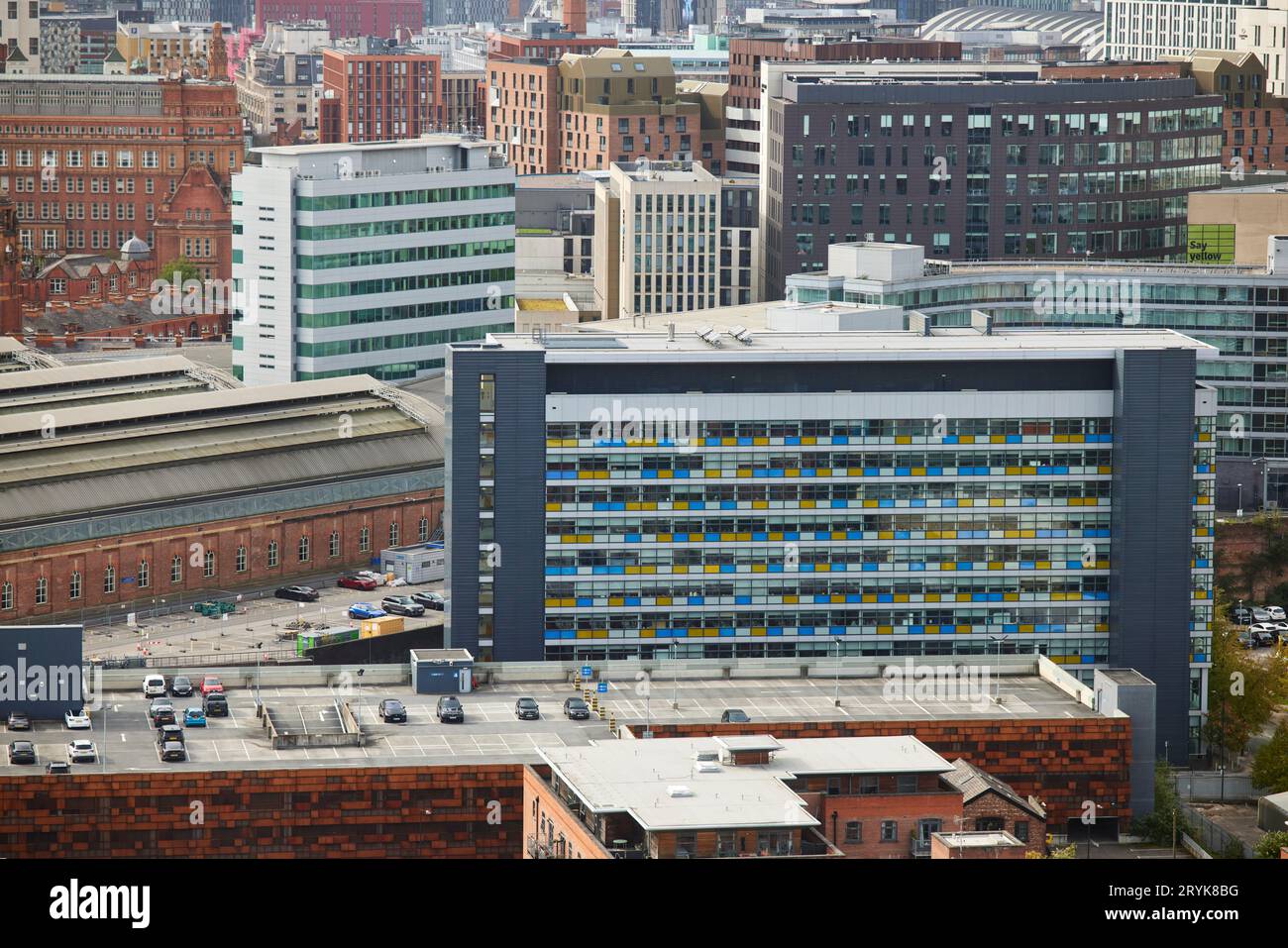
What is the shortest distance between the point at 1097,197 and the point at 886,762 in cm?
12571

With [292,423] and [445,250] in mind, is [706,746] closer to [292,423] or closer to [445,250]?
[292,423]

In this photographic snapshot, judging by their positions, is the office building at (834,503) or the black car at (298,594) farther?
the black car at (298,594)

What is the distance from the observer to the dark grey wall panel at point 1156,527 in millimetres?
92188

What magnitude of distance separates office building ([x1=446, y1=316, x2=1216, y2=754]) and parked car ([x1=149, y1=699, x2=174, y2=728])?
15.4 m

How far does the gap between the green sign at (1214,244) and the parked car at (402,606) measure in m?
66.3

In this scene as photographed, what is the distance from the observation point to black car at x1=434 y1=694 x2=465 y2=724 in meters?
79.0

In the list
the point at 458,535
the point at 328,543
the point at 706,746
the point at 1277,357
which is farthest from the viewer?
the point at 1277,357

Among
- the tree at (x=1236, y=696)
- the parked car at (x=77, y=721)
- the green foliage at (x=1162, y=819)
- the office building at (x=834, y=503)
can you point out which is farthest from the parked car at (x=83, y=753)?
the tree at (x=1236, y=696)

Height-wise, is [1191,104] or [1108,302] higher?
[1191,104]

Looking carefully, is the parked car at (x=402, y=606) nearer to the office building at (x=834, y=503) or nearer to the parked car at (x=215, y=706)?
the office building at (x=834, y=503)
